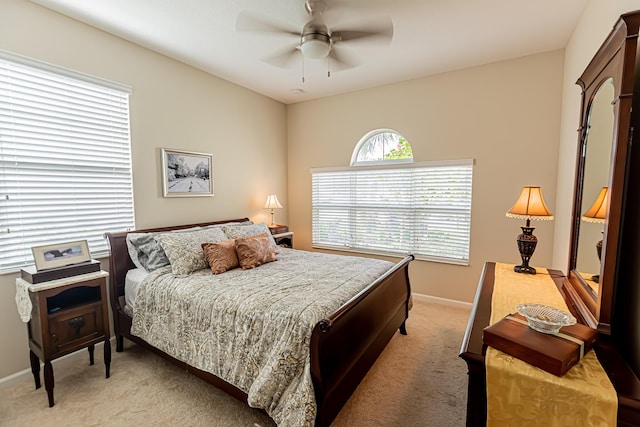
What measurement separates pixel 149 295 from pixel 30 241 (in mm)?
1052

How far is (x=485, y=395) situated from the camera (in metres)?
1.11

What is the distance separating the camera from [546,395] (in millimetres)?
964

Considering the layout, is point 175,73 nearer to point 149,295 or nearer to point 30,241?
point 30,241

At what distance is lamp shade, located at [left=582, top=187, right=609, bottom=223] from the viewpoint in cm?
129

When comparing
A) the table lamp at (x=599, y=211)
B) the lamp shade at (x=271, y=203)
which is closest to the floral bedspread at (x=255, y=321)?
the table lamp at (x=599, y=211)

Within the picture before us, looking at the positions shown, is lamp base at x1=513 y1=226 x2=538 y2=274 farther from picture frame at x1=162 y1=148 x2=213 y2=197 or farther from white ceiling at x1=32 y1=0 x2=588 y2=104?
picture frame at x1=162 y1=148 x2=213 y2=197

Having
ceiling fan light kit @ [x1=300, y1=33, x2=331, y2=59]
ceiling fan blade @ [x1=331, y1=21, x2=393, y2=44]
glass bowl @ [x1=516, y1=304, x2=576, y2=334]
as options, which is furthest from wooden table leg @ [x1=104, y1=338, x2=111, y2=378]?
ceiling fan blade @ [x1=331, y1=21, x2=393, y2=44]

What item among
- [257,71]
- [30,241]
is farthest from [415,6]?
[30,241]

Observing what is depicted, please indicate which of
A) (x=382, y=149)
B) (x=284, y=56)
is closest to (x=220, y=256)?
(x=284, y=56)

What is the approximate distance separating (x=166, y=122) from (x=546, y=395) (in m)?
3.73

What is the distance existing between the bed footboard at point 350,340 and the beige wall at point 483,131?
4.69ft

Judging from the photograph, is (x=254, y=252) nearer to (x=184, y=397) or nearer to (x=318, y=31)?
(x=184, y=397)

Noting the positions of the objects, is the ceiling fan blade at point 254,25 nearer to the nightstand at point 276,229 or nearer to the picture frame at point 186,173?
the picture frame at point 186,173

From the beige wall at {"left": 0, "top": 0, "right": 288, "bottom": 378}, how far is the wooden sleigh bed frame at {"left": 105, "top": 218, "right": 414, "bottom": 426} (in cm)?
62
